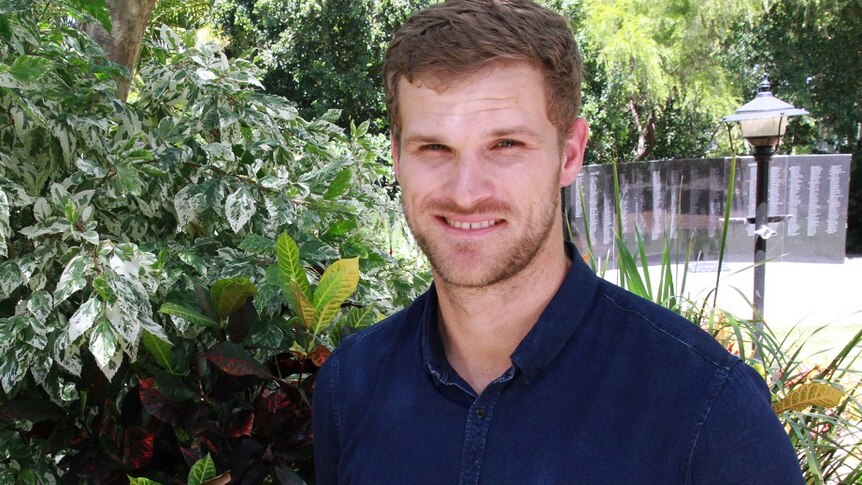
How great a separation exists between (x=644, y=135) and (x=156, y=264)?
2352cm

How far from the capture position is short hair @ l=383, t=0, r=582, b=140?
4.62 feet

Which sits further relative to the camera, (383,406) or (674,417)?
(383,406)

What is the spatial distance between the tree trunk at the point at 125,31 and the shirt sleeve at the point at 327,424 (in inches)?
71.7

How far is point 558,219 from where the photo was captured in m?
1.52

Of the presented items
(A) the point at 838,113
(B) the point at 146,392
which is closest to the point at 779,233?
(A) the point at 838,113

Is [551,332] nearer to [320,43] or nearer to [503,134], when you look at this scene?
[503,134]

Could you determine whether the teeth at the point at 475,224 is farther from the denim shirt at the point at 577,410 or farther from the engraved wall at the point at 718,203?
the engraved wall at the point at 718,203

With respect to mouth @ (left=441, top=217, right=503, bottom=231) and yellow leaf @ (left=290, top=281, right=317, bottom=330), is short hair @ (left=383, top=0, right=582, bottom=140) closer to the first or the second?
mouth @ (left=441, top=217, right=503, bottom=231)

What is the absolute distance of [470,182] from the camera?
1.44m

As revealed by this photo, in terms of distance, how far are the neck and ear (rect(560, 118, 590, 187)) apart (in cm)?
13

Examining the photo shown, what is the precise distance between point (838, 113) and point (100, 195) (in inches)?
875

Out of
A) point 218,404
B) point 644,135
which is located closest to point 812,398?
point 218,404

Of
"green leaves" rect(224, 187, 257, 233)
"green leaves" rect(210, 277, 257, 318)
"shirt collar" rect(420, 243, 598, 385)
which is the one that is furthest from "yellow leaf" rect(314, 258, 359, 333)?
"shirt collar" rect(420, 243, 598, 385)

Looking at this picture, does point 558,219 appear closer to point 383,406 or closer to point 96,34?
point 383,406
